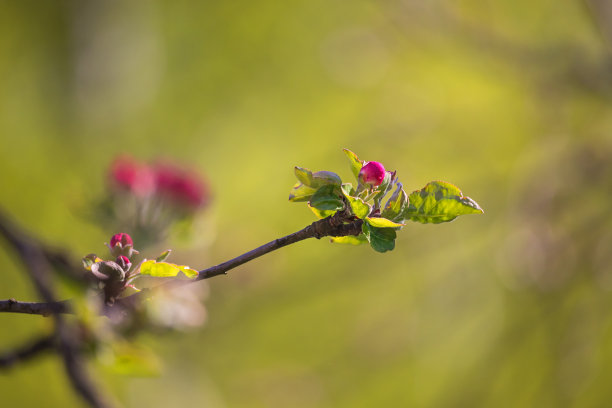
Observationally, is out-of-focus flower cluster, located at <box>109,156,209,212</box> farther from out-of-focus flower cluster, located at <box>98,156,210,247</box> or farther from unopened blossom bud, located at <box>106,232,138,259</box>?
unopened blossom bud, located at <box>106,232,138,259</box>

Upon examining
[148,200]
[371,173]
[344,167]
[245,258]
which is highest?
[344,167]

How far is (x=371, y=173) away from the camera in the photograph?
21.5 inches

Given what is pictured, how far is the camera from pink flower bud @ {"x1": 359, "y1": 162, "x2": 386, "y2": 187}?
1.79 feet

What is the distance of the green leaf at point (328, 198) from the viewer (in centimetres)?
54

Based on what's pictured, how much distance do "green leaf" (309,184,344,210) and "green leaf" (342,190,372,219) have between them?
21 millimetres

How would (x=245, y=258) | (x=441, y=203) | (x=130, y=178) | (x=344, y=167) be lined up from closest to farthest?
(x=245, y=258) → (x=441, y=203) → (x=130, y=178) → (x=344, y=167)

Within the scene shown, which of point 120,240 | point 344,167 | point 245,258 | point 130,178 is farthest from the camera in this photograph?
point 344,167

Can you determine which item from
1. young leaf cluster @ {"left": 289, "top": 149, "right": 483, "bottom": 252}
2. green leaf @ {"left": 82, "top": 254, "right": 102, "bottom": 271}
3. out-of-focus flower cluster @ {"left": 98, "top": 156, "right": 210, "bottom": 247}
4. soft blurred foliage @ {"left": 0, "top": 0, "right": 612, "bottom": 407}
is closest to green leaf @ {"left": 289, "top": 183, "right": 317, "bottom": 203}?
young leaf cluster @ {"left": 289, "top": 149, "right": 483, "bottom": 252}

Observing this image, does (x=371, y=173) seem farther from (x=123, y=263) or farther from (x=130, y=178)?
(x=130, y=178)

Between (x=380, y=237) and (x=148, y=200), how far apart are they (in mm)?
965

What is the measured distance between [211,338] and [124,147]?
1585mm

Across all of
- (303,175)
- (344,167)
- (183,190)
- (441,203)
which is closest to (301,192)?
(303,175)

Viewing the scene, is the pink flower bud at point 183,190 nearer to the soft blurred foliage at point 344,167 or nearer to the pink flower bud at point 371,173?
the soft blurred foliage at point 344,167

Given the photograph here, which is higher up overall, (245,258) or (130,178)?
(130,178)
